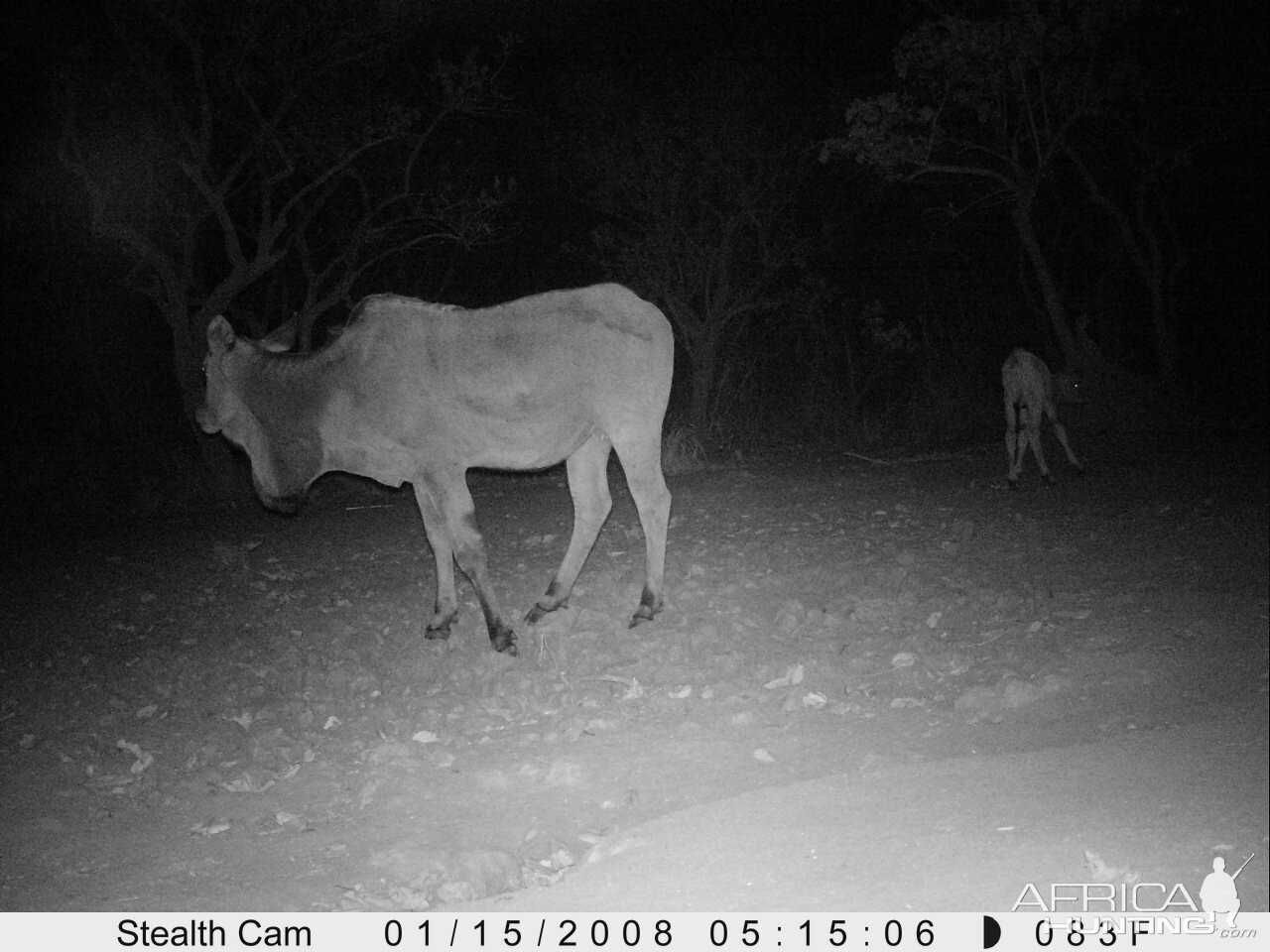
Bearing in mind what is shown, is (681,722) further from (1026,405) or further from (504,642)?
(1026,405)

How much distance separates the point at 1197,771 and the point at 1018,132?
54.8 ft

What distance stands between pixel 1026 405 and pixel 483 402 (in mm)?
7632

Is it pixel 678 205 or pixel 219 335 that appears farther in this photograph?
pixel 678 205

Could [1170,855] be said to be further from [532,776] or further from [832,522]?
[832,522]

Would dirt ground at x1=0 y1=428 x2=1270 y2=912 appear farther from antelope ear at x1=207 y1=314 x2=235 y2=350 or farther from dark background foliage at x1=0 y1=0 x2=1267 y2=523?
dark background foliage at x1=0 y1=0 x2=1267 y2=523

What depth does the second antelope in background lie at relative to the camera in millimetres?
12734

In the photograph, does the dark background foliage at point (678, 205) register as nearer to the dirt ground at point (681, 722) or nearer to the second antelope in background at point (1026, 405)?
the second antelope in background at point (1026, 405)

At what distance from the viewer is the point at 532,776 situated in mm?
5547

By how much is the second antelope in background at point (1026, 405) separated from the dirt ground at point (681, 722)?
82.1 inches

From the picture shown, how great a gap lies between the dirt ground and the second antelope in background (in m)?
2.08

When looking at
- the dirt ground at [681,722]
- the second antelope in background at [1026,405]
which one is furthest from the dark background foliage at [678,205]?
the dirt ground at [681,722]

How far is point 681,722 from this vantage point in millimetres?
6062

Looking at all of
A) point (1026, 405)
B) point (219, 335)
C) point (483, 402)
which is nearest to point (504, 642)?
point (483, 402)
